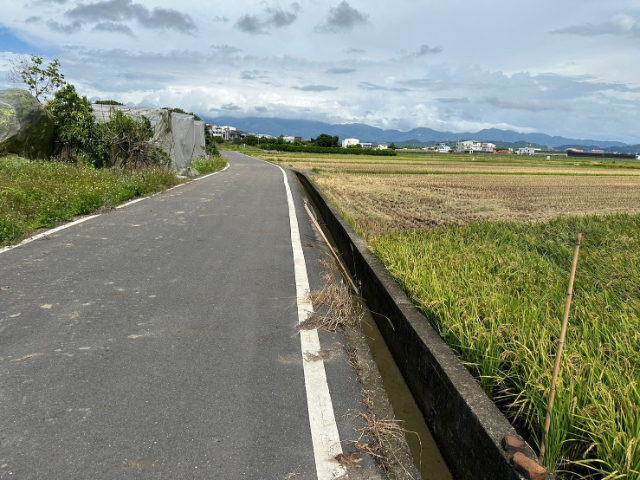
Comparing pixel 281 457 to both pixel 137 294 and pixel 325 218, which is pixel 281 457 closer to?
pixel 137 294

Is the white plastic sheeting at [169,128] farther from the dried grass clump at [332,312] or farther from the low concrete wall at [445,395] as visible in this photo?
the low concrete wall at [445,395]

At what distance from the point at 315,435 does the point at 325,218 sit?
8373mm

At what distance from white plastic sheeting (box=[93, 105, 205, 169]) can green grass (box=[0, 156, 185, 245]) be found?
4996 millimetres

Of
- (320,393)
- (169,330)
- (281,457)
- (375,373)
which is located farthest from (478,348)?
(169,330)

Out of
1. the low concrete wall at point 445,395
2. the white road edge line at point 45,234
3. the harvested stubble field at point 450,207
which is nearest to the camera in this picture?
the low concrete wall at point 445,395

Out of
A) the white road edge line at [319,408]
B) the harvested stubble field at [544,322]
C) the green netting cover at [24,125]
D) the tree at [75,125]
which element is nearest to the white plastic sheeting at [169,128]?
the tree at [75,125]

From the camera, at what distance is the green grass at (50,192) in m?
7.60

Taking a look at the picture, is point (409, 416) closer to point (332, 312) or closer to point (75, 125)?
point (332, 312)

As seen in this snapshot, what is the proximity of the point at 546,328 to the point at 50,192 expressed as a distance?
30.5 feet

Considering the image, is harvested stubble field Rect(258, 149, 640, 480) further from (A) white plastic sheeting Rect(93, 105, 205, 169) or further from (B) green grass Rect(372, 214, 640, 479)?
(A) white plastic sheeting Rect(93, 105, 205, 169)

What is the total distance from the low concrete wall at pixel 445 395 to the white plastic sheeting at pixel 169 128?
16.0 m

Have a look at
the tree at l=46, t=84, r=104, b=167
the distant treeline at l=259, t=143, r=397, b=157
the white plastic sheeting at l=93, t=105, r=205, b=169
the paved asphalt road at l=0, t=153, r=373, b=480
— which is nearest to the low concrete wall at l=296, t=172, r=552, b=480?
the paved asphalt road at l=0, t=153, r=373, b=480

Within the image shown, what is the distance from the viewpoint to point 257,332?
159 inches

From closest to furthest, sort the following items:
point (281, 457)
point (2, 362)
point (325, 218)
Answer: point (281, 457) < point (2, 362) < point (325, 218)
